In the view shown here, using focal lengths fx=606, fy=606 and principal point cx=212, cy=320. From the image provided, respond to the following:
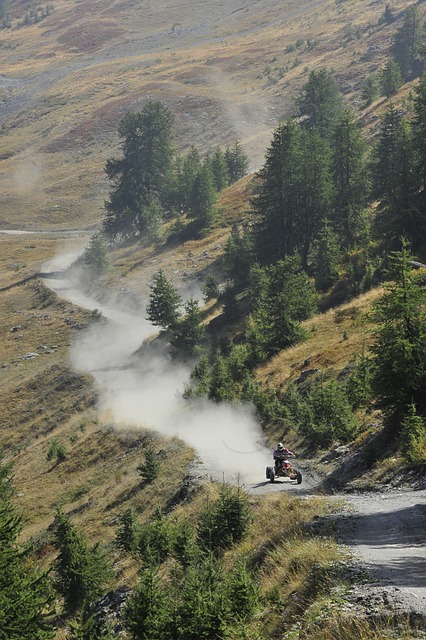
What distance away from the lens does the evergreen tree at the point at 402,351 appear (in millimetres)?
17938

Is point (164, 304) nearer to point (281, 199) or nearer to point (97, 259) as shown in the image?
point (281, 199)

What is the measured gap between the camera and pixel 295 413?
2727 centimetres

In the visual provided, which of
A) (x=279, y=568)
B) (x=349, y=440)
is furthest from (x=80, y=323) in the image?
(x=279, y=568)

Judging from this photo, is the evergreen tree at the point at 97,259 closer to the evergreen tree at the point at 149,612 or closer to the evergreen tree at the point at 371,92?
the evergreen tree at the point at 371,92

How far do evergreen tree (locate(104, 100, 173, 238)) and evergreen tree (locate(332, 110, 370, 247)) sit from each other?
45.4m

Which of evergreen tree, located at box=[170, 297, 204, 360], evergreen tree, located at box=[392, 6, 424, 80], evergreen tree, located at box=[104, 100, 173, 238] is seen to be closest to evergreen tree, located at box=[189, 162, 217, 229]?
evergreen tree, located at box=[104, 100, 173, 238]

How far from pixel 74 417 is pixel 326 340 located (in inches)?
890

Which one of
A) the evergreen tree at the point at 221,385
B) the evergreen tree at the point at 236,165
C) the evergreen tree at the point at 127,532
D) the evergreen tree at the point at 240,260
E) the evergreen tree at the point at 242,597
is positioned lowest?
the evergreen tree at the point at 236,165

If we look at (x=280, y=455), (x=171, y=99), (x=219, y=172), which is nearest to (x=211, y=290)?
(x=219, y=172)

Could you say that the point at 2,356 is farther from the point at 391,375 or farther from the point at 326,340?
the point at 391,375

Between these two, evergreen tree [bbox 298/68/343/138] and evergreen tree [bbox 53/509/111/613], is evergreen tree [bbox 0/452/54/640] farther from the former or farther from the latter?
evergreen tree [bbox 298/68/343/138]

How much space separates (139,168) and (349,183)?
5211cm

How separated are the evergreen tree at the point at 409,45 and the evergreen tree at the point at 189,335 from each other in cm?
8593

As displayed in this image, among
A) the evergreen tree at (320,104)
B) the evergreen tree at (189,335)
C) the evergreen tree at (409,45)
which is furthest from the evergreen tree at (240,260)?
the evergreen tree at (409,45)
